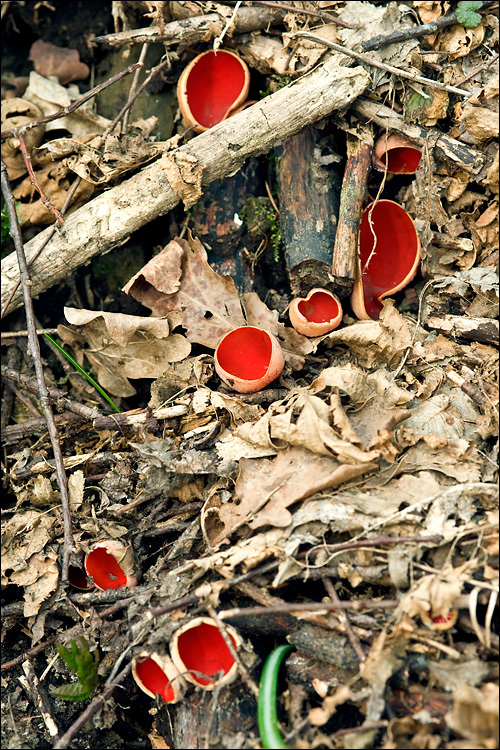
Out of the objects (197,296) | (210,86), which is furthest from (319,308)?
(210,86)

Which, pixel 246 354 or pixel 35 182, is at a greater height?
pixel 35 182

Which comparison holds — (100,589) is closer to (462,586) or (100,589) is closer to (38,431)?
(38,431)

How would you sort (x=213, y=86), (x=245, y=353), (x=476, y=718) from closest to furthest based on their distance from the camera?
(x=476, y=718) → (x=245, y=353) → (x=213, y=86)

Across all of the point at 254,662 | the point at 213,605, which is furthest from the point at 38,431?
the point at 254,662

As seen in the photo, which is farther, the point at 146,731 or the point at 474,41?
the point at 474,41

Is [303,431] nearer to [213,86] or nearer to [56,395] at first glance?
[56,395]

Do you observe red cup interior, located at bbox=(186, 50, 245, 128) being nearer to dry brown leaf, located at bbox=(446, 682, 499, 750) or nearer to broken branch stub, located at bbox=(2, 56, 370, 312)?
broken branch stub, located at bbox=(2, 56, 370, 312)
